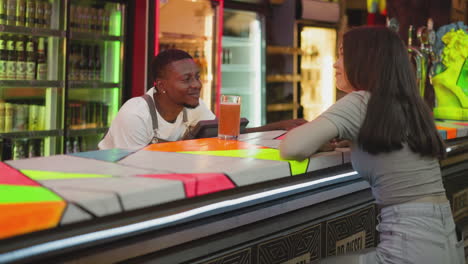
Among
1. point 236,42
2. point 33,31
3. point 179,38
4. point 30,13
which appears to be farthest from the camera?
point 236,42

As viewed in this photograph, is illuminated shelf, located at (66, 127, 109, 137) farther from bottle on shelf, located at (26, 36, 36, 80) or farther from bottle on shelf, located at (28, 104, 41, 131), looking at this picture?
bottle on shelf, located at (26, 36, 36, 80)

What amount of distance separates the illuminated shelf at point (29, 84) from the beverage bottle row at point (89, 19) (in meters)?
0.52

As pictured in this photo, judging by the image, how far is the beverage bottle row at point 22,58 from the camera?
163 inches

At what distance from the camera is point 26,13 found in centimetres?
417

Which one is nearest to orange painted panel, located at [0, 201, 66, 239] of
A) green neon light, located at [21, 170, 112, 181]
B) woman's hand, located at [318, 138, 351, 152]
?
green neon light, located at [21, 170, 112, 181]

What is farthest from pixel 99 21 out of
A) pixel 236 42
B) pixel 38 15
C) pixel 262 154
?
pixel 262 154

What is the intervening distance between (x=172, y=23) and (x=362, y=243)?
326 cm

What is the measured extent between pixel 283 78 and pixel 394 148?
4.43m

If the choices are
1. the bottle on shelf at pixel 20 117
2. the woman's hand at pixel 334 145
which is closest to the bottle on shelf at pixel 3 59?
the bottle on shelf at pixel 20 117

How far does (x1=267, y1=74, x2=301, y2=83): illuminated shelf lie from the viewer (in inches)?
236

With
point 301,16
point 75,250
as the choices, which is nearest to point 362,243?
point 75,250

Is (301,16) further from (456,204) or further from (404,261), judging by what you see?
(404,261)

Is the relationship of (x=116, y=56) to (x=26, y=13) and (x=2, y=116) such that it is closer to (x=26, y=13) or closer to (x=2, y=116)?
(x=26, y=13)

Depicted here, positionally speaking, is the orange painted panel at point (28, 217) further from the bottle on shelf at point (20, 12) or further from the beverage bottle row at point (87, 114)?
the beverage bottle row at point (87, 114)
